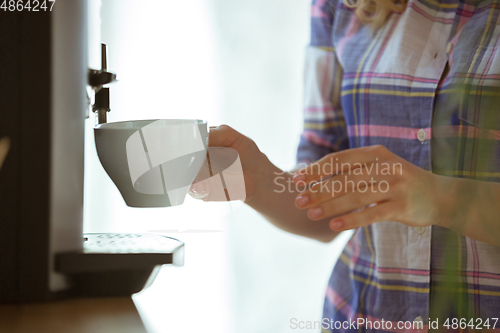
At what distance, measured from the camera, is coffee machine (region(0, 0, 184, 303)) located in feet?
0.89

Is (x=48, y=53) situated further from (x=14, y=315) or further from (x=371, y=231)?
(x=371, y=231)

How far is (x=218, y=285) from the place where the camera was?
0.55 m

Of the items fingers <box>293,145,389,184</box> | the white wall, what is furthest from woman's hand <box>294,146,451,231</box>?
the white wall

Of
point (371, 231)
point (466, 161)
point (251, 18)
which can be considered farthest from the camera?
point (251, 18)

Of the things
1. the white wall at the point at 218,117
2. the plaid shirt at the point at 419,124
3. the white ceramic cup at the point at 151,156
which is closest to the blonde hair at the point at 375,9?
the plaid shirt at the point at 419,124

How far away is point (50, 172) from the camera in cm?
28

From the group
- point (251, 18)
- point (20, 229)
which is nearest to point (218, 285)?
point (20, 229)

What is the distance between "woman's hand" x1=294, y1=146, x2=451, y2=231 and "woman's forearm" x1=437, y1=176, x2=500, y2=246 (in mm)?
Result: 38

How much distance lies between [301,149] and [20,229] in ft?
1.34

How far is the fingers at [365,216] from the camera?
0.33m

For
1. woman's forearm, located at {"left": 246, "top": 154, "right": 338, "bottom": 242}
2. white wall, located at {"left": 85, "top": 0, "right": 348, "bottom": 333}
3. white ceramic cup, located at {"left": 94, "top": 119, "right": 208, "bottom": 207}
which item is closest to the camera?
white ceramic cup, located at {"left": 94, "top": 119, "right": 208, "bottom": 207}

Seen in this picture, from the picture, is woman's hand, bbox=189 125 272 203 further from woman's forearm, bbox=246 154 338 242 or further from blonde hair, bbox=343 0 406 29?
blonde hair, bbox=343 0 406 29

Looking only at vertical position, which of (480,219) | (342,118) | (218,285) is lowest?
(218,285)

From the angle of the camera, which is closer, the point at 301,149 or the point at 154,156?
the point at 154,156
